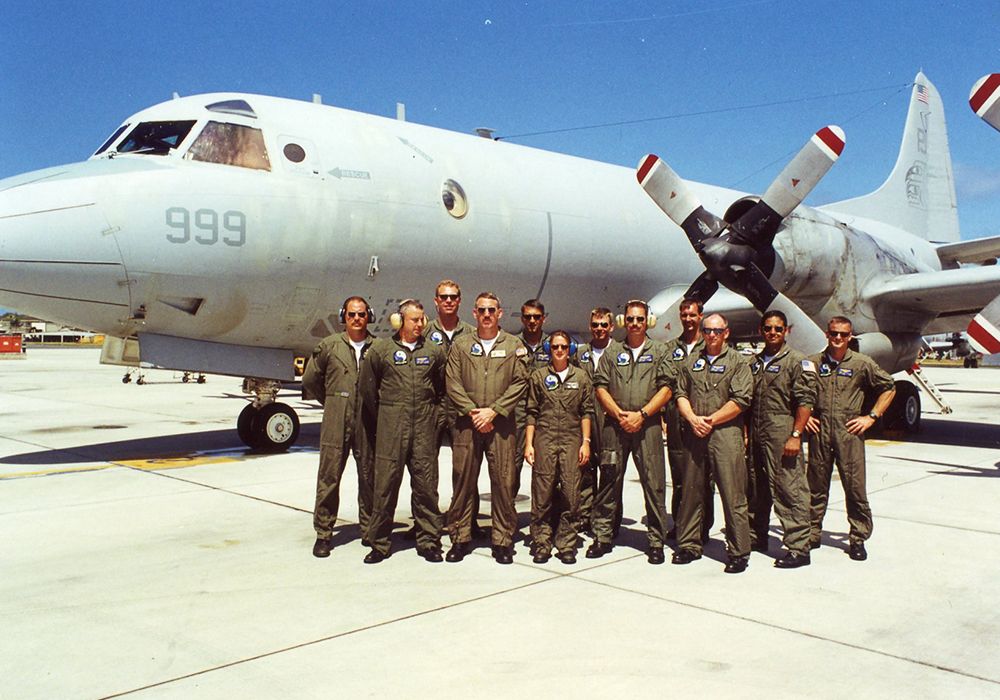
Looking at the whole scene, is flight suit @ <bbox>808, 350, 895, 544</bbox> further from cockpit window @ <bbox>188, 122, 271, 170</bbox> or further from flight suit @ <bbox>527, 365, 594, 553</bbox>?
cockpit window @ <bbox>188, 122, 271, 170</bbox>

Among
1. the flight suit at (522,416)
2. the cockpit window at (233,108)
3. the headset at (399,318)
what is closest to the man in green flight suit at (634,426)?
the flight suit at (522,416)

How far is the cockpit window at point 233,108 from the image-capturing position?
9680mm

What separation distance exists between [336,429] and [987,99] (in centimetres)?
939

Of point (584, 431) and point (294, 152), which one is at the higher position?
point (294, 152)

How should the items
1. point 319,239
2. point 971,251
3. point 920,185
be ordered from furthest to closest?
point 920,185, point 971,251, point 319,239

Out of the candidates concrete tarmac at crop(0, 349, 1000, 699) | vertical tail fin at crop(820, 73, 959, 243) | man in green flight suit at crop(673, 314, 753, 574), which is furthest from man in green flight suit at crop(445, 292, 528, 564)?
vertical tail fin at crop(820, 73, 959, 243)

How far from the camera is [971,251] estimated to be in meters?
16.8

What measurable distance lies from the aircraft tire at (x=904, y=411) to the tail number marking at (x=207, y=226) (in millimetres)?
12235

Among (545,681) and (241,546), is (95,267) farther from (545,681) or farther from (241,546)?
(545,681)

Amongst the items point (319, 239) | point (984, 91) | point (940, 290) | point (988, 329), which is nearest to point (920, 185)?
point (940, 290)

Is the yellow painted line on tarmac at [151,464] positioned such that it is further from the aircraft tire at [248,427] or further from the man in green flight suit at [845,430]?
the man in green flight suit at [845,430]

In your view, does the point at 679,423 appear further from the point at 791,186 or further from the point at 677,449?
the point at 791,186

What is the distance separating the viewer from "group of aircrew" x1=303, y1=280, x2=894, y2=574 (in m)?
6.12

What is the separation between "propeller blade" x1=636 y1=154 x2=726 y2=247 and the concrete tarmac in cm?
408
